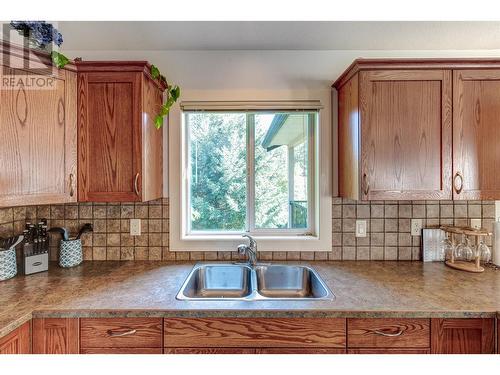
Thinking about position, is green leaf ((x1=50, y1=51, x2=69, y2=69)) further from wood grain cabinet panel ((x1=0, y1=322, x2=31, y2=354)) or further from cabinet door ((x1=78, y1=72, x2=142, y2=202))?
wood grain cabinet panel ((x1=0, y1=322, x2=31, y2=354))

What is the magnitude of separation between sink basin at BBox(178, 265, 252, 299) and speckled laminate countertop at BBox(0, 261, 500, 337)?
0.13 meters

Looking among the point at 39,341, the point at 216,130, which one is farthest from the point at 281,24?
the point at 39,341

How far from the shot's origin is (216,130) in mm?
2066

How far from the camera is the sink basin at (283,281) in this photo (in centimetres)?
179

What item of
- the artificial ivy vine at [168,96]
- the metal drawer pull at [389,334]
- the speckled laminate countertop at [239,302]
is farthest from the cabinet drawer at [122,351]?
the artificial ivy vine at [168,96]

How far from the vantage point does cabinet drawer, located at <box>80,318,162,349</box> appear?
126 centimetres

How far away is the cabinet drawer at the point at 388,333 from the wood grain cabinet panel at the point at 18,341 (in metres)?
1.40

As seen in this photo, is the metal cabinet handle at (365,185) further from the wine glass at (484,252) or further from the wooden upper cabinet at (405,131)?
the wine glass at (484,252)

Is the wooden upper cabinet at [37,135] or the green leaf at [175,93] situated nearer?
the wooden upper cabinet at [37,135]

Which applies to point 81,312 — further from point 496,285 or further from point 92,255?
point 496,285

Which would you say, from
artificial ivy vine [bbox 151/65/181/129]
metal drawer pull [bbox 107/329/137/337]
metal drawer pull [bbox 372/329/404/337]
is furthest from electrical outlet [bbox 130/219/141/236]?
metal drawer pull [bbox 372/329/404/337]

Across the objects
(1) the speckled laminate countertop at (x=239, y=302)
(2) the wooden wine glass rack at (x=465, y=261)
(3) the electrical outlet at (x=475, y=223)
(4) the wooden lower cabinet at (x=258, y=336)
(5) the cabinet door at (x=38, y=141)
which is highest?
(5) the cabinet door at (x=38, y=141)

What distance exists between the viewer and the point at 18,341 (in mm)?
1158

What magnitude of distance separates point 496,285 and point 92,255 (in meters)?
2.43
